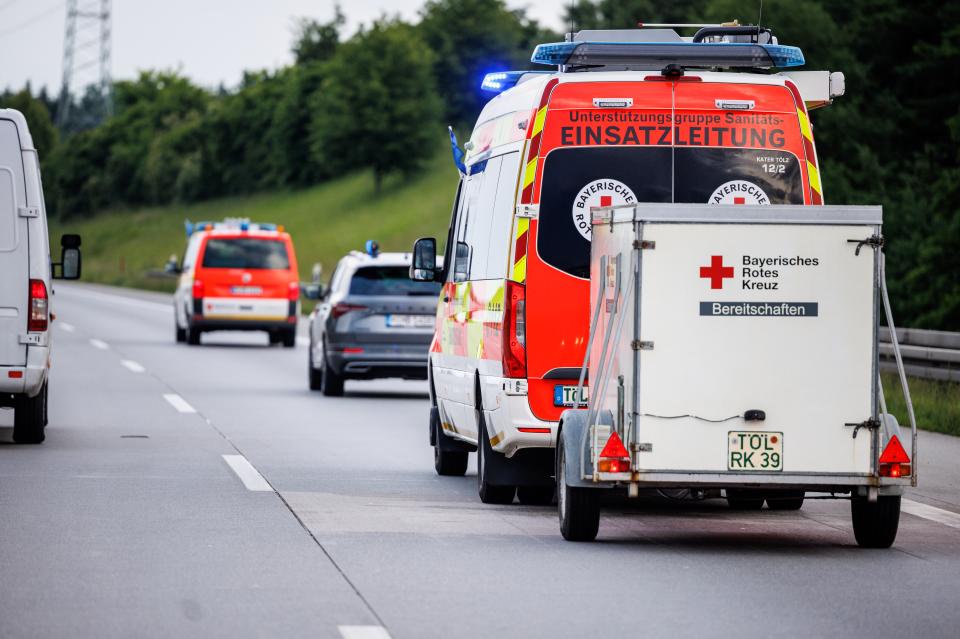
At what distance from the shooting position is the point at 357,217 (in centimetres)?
10000

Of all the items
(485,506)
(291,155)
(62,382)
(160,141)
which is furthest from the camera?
(160,141)

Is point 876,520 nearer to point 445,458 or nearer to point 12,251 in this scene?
point 445,458

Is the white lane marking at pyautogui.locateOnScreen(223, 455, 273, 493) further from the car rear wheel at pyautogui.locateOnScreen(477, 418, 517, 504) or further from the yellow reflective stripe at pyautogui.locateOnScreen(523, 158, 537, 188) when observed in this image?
the yellow reflective stripe at pyautogui.locateOnScreen(523, 158, 537, 188)

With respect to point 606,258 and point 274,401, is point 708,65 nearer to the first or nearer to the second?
point 606,258

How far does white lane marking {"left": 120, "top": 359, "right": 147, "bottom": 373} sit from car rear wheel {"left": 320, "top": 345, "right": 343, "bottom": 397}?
495 centimetres

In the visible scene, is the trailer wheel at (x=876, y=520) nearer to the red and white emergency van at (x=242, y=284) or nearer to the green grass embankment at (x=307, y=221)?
the red and white emergency van at (x=242, y=284)

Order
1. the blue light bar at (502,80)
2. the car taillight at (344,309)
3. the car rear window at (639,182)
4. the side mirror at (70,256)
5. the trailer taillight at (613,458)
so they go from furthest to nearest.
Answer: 1. the car taillight at (344,309)
2. the side mirror at (70,256)
3. the blue light bar at (502,80)
4. the car rear window at (639,182)
5. the trailer taillight at (613,458)

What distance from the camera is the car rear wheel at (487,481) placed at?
11.6 metres

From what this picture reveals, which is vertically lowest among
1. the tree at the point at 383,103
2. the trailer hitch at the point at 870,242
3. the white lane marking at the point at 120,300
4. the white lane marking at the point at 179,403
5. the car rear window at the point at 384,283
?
the white lane marking at the point at 179,403

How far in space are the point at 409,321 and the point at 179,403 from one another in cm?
285

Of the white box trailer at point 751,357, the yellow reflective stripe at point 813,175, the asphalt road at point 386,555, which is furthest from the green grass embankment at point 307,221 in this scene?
the white box trailer at point 751,357

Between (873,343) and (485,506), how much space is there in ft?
9.94

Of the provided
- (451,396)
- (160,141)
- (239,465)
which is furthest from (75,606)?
(160,141)

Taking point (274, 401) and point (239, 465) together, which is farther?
point (274, 401)
